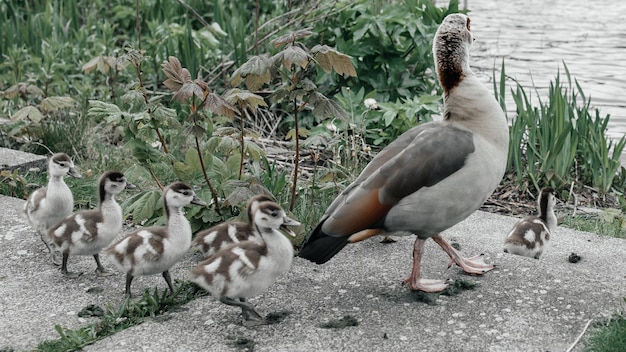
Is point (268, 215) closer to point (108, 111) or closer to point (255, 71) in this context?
point (255, 71)

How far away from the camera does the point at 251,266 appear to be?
4.50 metres

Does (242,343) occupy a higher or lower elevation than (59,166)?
lower

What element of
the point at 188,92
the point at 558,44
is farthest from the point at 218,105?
the point at 558,44

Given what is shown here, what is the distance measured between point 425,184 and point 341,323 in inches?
33.1

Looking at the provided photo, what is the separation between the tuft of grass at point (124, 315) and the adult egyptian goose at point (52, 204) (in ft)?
3.32

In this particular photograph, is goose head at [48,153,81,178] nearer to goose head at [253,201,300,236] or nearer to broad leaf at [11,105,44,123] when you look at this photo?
goose head at [253,201,300,236]

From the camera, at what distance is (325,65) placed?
5.24 m

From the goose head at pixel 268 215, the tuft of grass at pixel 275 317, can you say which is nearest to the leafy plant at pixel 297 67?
the goose head at pixel 268 215

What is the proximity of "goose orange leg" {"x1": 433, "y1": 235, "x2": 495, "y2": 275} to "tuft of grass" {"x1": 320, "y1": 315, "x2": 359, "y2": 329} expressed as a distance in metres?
0.87

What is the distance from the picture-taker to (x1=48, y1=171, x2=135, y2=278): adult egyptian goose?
204 inches

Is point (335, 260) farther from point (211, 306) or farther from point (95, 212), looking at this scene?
point (95, 212)

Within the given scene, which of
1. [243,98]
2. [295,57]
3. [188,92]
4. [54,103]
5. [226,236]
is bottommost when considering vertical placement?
[226,236]

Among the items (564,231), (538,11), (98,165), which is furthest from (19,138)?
(538,11)

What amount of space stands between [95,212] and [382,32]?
12.0ft
